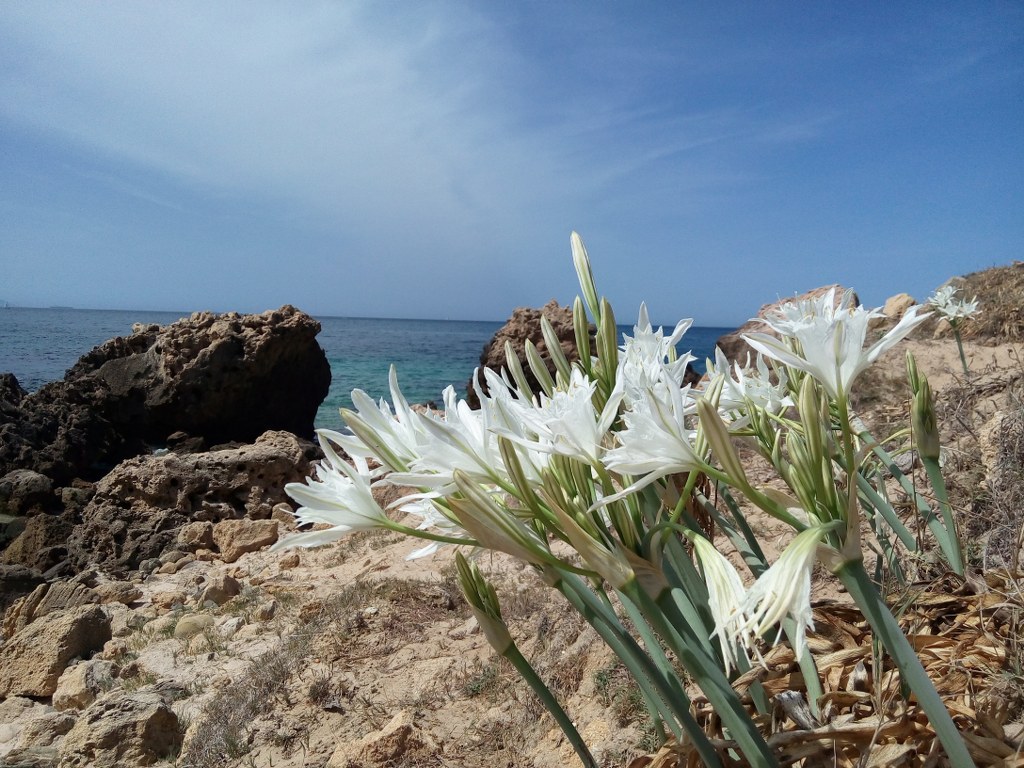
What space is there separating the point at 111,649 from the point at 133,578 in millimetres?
1965

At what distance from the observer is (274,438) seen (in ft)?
27.1

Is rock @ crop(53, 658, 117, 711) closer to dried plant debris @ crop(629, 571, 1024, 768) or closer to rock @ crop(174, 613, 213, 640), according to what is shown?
rock @ crop(174, 613, 213, 640)

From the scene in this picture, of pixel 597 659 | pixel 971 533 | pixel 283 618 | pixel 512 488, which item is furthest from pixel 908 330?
pixel 283 618

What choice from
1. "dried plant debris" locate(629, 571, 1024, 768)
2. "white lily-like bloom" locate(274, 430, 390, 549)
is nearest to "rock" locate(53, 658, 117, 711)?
"white lily-like bloom" locate(274, 430, 390, 549)

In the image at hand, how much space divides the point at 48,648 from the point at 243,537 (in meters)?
2.43

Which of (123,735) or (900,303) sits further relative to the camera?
(900,303)

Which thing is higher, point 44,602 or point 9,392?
point 9,392

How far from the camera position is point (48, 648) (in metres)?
4.18

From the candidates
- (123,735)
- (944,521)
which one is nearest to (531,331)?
(123,735)

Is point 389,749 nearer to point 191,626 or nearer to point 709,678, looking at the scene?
point 709,678

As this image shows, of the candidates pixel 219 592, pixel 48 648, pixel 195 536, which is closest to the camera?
pixel 48 648

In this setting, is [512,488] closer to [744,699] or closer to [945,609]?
[744,699]

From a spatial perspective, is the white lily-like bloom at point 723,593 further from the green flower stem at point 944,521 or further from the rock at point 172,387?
the rock at point 172,387

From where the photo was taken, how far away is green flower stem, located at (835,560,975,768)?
61cm
